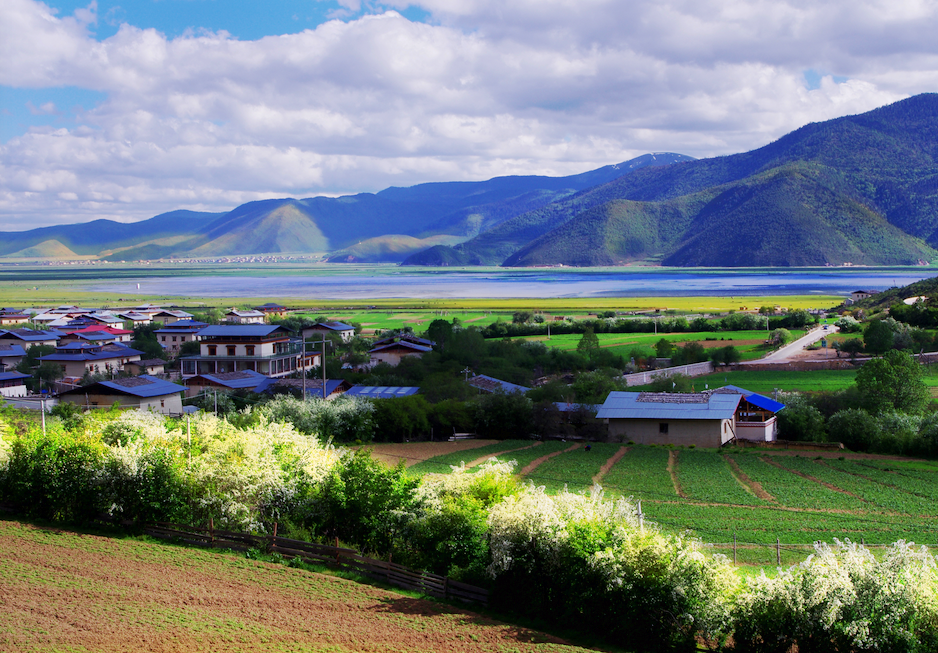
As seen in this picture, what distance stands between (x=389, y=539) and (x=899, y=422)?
94.4ft

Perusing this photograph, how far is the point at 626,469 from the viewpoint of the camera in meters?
32.1

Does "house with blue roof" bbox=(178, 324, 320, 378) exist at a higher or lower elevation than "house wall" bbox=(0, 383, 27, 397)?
higher

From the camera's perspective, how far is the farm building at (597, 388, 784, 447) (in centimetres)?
3838

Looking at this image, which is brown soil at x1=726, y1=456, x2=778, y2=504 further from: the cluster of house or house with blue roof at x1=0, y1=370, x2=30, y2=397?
house with blue roof at x1=0, y1=370, x2=30, y2=397

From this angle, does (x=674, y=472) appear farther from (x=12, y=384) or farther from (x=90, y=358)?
(x=90, y=358)

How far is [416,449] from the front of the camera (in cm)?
3653

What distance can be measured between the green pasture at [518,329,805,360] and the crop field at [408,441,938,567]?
31094mm

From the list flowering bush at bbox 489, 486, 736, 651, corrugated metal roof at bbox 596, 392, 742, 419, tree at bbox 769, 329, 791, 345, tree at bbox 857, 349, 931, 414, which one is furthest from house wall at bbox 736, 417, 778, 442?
tree at bbox 769, 329, 791, 345

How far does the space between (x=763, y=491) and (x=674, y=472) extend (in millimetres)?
4321

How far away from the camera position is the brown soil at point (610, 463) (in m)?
30.2

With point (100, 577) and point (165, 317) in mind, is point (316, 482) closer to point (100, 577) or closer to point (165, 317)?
point (100, 577)

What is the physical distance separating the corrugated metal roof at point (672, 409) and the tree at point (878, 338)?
96.0 feet

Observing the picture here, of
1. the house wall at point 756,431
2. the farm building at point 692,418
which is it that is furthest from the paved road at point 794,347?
the house wall at point 756,431

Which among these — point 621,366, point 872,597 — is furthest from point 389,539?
point 621,366
